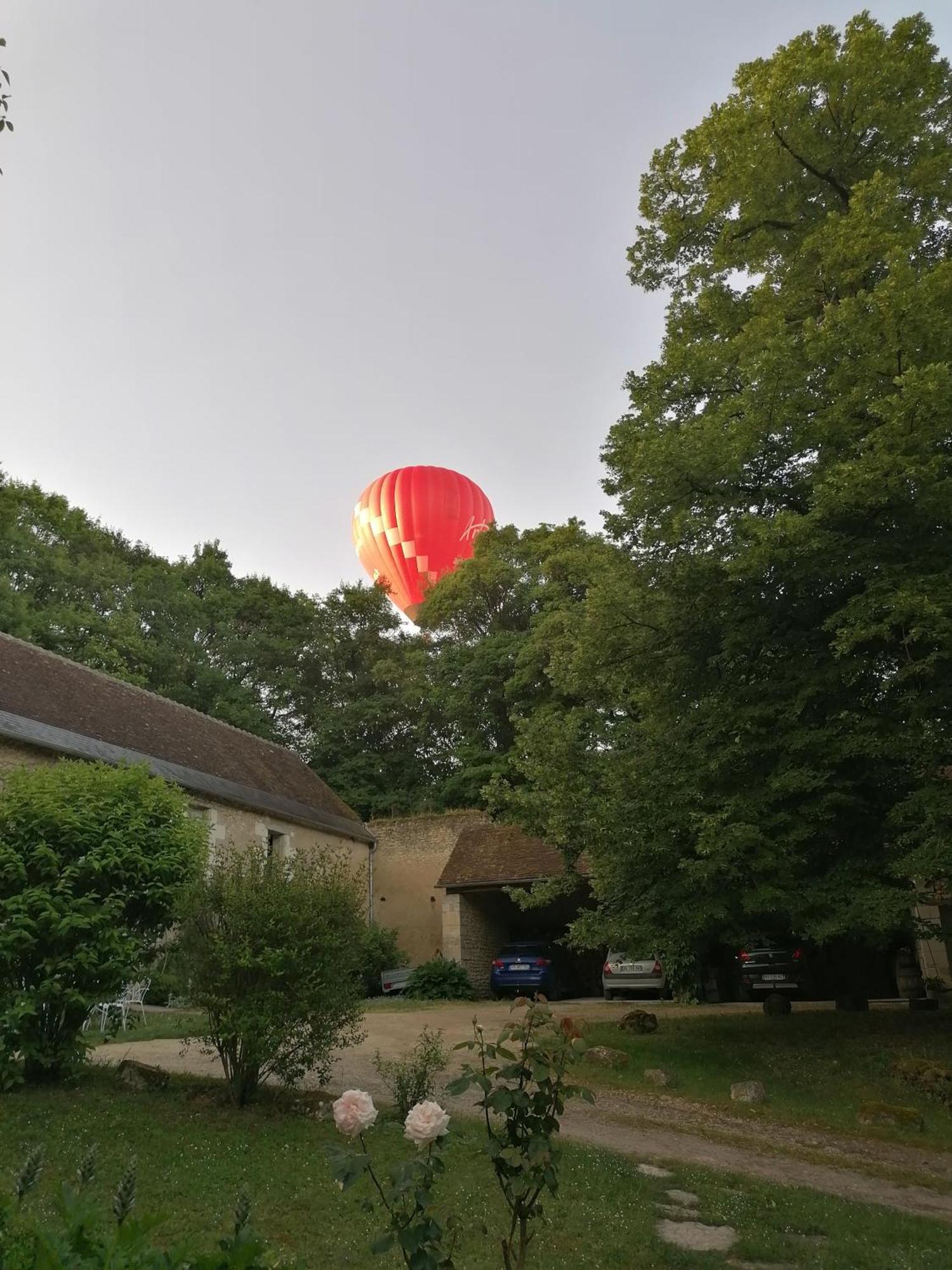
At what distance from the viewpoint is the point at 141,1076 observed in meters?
7.25

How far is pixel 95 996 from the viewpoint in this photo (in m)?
6.83

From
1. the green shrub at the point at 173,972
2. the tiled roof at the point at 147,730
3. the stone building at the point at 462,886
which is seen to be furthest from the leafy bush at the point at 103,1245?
the stone building at the point at 462,886

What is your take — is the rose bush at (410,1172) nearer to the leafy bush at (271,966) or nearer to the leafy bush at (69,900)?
the leafy bush at (271,966)

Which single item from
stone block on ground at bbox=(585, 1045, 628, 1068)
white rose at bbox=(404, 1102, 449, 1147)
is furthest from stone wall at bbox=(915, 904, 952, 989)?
white rose at bbox=(404, 1102, 449, 1147)

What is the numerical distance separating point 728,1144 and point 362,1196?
11.2 feet

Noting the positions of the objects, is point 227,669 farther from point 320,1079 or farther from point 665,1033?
point 320,1079

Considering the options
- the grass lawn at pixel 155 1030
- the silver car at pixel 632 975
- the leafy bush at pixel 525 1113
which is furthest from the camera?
the silver car at pixel 632 975

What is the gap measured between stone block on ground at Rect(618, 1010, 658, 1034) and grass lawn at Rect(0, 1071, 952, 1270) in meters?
6.08

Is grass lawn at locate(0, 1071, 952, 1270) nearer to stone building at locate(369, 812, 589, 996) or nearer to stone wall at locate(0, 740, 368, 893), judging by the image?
stone wall at locate(0, 740, 368, 893)

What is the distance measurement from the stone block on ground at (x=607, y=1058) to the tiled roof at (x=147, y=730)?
10.2 meters

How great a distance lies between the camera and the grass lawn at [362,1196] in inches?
167

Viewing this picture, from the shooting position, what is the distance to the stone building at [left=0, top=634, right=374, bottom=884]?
48.4 ft

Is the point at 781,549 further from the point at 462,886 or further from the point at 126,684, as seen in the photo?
the point at 126,684

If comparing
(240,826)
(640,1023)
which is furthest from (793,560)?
(240,826)
